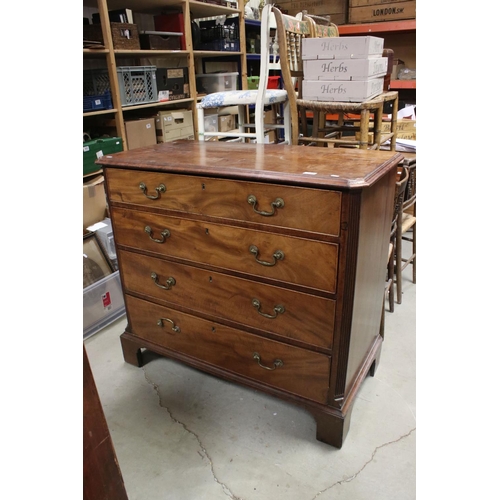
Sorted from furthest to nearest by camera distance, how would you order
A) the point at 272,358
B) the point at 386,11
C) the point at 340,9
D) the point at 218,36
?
the point at 340,9, the point at 386,11, the point at 218,36, the point at 272,358

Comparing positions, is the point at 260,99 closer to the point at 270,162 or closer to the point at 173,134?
the point at 270,162

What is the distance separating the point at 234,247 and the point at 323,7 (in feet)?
13.4

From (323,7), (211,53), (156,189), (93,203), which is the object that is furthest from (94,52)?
(323,7)

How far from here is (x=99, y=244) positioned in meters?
2.10

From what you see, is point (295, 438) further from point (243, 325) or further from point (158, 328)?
point (158, 328)

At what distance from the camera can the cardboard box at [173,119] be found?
9.59 ft

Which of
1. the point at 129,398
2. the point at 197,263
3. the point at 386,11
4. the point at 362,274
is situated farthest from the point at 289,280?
the point at 386,11

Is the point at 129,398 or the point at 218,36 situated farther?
the point at 218,36

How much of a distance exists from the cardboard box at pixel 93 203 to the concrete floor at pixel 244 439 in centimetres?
87

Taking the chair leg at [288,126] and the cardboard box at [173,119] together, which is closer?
the chair leg at [288,126]

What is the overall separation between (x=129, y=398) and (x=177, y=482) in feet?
1.41

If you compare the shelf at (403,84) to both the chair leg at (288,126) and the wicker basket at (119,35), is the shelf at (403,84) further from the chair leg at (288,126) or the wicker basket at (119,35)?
the wicker basket at (119,35)

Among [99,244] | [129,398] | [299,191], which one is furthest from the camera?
[99,244]

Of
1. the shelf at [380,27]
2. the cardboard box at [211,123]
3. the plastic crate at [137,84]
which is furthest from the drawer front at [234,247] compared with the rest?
the shelf at [380,27]
